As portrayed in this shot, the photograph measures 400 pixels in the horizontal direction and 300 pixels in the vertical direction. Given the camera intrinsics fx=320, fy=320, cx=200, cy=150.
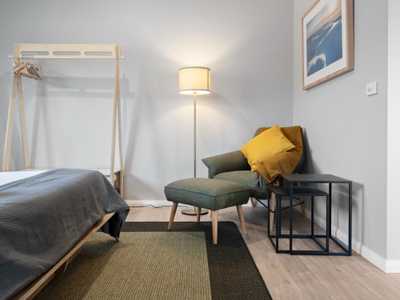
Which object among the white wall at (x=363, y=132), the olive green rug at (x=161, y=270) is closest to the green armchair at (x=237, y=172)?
the olive green rug at (x=161, y=270)

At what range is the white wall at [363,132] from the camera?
190 cm

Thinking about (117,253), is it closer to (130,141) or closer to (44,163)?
(130,141)

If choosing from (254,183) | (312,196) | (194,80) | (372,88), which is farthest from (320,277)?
(194,80)

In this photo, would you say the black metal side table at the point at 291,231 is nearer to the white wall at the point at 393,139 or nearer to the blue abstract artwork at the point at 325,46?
the white wall at the point at 393,139

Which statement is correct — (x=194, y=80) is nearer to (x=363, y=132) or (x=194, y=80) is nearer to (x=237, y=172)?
(x=237, y=172)

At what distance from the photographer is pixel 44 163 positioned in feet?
12.0

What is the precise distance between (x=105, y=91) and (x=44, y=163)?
3.56 ft

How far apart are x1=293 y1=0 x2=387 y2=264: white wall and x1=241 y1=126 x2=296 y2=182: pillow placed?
0.36 meters

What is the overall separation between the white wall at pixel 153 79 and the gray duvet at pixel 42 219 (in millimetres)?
1578

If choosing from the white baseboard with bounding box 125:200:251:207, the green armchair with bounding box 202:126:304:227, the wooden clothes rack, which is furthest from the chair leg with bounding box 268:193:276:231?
the wooden clothes rack

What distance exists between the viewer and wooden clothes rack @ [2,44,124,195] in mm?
3264

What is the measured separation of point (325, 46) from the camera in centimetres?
269

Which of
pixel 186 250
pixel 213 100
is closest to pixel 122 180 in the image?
pixel 213 100

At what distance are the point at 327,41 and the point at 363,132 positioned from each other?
946mm
